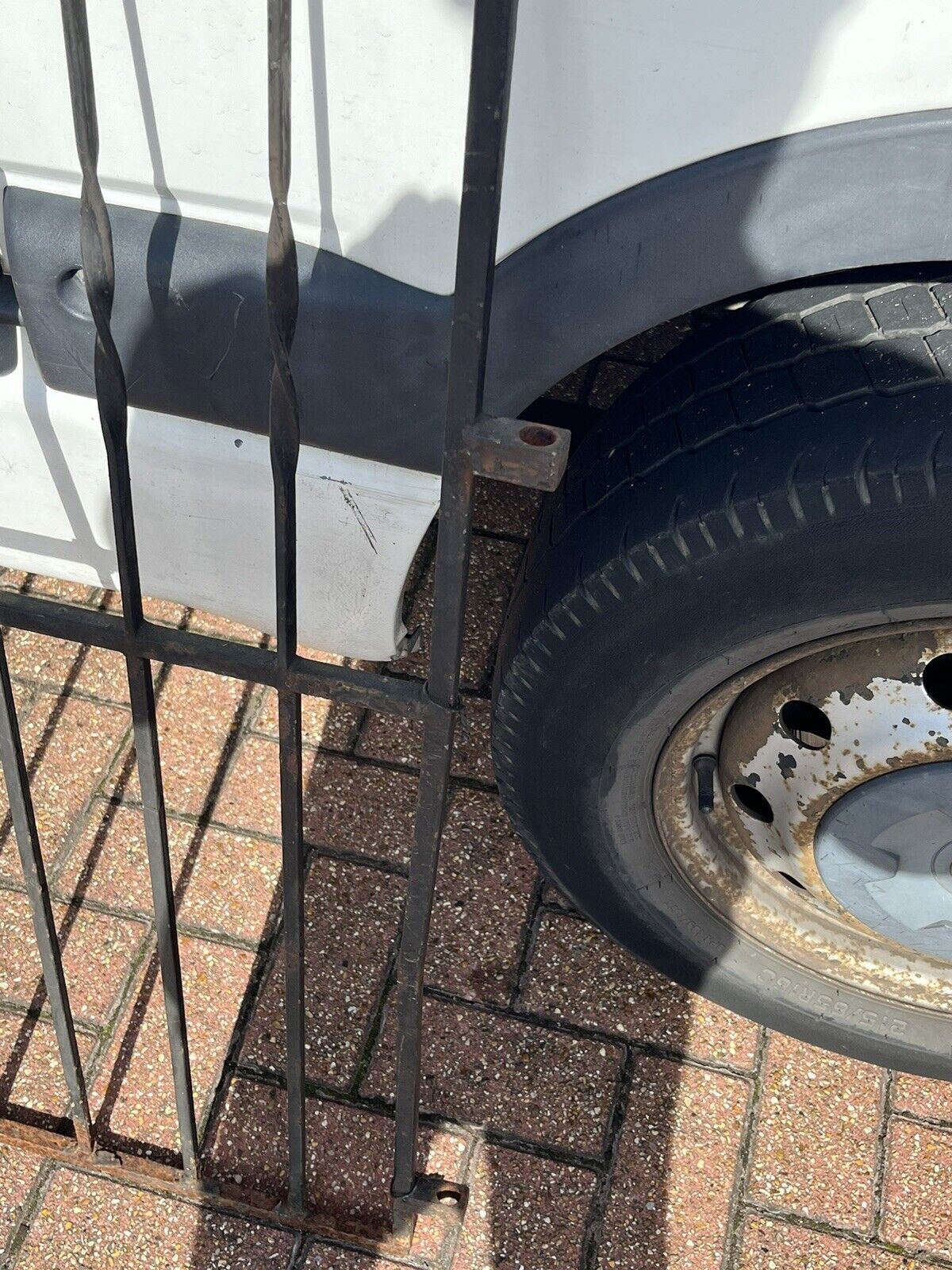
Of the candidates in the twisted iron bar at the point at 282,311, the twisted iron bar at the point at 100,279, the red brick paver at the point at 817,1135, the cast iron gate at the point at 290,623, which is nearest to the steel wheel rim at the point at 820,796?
the red brick paver at the point at 817,1135

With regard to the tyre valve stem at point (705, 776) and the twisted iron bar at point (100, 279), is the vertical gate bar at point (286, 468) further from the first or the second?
the tyre valve stem at point (705, 776)

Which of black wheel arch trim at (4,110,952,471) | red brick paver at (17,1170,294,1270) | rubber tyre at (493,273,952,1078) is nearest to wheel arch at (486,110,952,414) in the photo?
black wheel arch trim at (4,110,952,471)

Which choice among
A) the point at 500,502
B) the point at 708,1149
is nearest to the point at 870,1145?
the point at 708,1149

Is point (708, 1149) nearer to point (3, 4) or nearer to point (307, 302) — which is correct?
point (307, 302)

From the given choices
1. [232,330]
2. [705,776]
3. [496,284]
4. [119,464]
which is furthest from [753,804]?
[119,464]

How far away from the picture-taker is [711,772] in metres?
1.81

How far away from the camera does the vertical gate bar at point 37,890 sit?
144cm

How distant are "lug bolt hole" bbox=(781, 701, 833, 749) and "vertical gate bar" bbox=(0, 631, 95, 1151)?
3.24 feet

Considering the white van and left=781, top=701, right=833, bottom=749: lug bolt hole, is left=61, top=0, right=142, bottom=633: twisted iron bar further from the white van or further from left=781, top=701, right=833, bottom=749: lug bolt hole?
left=781, top=701, right=833, bottom=749: lug bolt hole

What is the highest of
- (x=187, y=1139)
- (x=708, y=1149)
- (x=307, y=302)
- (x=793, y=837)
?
(x=307, y=302)

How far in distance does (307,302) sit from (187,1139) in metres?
1.15

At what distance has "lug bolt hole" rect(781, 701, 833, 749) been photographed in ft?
5.70

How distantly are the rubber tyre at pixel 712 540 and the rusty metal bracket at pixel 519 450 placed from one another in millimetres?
504

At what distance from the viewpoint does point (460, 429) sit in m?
1.01
